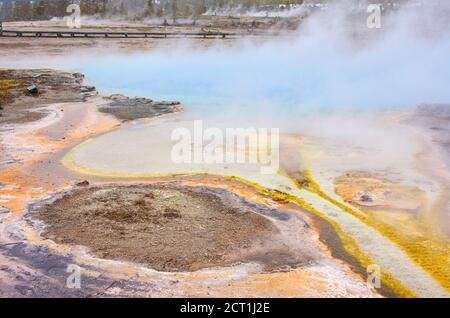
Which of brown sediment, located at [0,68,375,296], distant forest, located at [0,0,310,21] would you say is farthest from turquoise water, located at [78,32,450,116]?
distant forest, located at [0,0,310,21]

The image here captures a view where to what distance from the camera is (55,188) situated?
7094 millimetres

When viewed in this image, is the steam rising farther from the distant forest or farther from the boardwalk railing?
the distant forest

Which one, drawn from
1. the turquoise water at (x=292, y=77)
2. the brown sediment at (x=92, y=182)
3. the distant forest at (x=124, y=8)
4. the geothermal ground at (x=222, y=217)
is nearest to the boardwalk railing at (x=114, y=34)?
the turquoise water at (x=292, y=77)

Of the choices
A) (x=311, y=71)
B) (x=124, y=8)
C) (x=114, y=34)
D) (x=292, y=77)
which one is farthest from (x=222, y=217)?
(x=124, y=8)

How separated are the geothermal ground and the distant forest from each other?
46.9 metres

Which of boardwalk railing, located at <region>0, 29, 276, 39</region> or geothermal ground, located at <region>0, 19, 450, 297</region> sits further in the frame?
boardwalk railing, located at <region>0, 29, 276, 39</region>

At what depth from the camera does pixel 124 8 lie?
62531 millimetres

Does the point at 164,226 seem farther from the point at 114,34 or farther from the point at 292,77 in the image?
the point at 114,34

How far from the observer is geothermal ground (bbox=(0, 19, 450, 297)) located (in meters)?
4.63

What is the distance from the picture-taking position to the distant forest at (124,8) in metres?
56.4

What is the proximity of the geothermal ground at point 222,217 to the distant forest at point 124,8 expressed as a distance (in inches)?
1847

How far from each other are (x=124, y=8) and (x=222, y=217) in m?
60.7

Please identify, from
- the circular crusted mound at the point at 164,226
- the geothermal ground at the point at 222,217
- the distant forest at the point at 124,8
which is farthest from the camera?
the distant forest at the point at 124,8

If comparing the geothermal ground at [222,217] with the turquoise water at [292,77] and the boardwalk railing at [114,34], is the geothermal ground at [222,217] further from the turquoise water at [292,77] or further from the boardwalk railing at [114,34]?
the boardwalk railing at [114,34]
